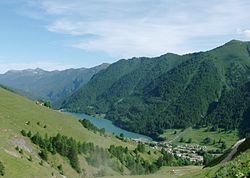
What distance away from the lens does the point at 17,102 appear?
631 ft

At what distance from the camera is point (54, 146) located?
518ft

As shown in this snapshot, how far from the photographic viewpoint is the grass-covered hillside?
136 metres

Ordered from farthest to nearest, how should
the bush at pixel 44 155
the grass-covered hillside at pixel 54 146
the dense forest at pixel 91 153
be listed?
the dense forest at pixel 91 153 → the bush at pixel 44 155 → the grass-covered hillside at pixel 54 146

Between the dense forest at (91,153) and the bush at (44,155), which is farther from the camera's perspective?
the dense forest at (91,153)

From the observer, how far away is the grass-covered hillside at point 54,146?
135875 millimetres

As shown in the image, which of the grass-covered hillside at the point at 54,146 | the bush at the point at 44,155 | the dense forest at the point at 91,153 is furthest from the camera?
the dense forest at the point at 91,153

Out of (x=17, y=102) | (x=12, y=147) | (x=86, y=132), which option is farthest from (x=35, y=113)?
(x=12, y=147)

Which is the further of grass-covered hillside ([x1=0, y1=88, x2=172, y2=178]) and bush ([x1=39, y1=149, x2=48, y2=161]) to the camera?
bush ([x1=39, y1=149, x2=48, y2=161])

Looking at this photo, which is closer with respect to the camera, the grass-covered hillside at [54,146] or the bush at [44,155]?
the grass-covered hillside at [54,146]

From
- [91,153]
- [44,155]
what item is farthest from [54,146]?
[91,153]

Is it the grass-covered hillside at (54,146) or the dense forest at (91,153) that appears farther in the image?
the dense forest at (91,153)

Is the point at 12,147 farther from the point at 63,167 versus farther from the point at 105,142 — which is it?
the point at 105,142

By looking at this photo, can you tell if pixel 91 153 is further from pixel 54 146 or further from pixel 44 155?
pixel 44 155

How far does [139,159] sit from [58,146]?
49866 mm
